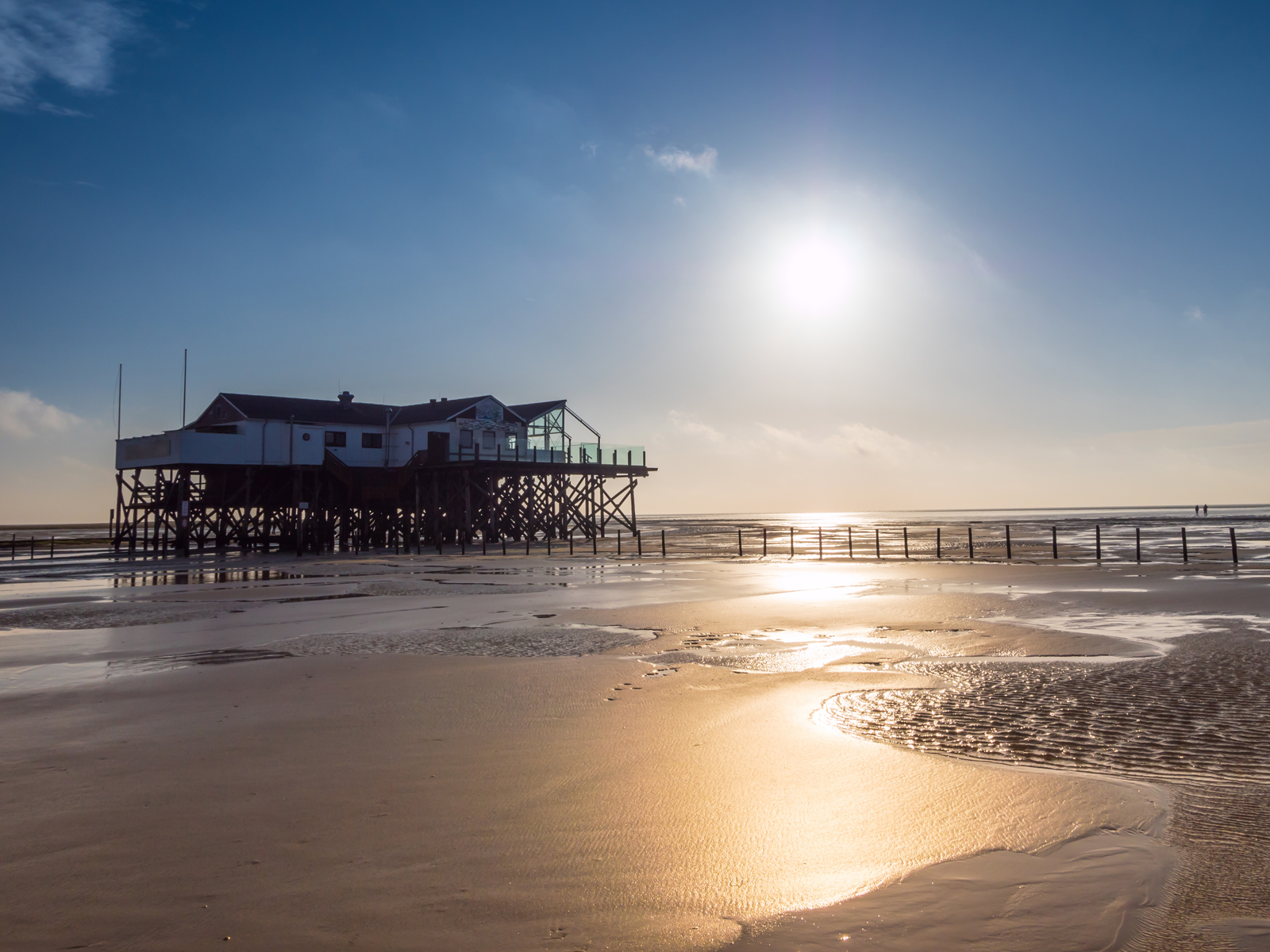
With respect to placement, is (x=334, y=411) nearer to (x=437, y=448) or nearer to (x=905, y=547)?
(x=437, y=448)

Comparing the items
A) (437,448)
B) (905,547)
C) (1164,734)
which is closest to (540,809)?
(1164,734)

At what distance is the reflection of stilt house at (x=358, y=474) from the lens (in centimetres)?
4638

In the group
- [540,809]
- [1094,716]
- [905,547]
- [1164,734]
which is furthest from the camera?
[905,547]

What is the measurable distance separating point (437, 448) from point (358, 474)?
15.1 ft

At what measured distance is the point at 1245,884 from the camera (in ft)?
12.6

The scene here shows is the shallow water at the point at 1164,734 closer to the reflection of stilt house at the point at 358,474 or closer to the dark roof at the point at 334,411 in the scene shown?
the reflection of stilt house at the point at 358,474

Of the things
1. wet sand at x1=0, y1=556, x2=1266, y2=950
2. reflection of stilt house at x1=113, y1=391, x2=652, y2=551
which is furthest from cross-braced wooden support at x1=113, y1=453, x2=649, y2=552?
wet sand at x1=0, y1=556, x2=1266, y2=950

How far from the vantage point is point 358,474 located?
4891cm

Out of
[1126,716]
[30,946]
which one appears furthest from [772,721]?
[30,946]

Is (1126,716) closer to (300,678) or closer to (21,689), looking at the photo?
(300,678)

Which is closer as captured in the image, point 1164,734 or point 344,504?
point 1164,734

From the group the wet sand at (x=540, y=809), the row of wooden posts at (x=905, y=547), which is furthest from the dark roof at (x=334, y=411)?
the wet sand at (x=540, y=809)

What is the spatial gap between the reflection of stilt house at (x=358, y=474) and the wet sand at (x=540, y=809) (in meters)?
34.4

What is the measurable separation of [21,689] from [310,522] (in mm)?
41967
